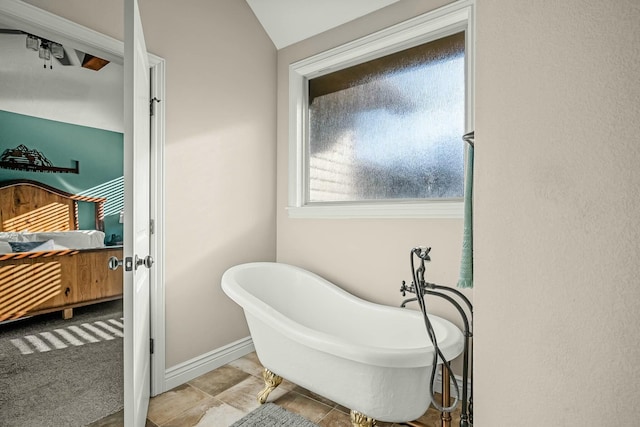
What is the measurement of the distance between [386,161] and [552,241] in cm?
172

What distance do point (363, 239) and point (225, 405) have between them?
4.25 ft

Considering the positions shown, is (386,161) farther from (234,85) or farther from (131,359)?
(131,359)

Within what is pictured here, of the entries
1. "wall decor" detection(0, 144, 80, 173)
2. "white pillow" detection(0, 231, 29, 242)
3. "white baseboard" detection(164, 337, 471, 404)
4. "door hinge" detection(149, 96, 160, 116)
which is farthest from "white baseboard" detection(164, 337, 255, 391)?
"wall decor" detection(0, 144, 80, 173)

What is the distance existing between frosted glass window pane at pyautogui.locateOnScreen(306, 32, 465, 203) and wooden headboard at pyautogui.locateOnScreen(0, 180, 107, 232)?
12.9 feet

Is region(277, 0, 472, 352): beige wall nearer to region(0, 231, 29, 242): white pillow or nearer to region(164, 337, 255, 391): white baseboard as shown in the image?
region(164, 337, 255, 391): white baseboard

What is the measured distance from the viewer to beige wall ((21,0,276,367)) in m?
1.99

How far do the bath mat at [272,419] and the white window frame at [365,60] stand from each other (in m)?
1.25

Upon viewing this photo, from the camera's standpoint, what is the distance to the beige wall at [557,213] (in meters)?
0.55

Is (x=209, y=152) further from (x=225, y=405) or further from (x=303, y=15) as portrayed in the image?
(x=225, y=405)

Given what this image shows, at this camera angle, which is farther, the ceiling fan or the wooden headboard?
the wooden headboard

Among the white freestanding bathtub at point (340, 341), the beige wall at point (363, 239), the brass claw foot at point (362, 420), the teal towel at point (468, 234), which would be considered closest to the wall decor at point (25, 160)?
the beige wall at point (363, 239)

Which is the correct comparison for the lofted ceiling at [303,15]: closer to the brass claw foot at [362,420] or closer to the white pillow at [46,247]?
the brass claw foot at [362,420]

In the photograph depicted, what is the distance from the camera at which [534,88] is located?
0.64m

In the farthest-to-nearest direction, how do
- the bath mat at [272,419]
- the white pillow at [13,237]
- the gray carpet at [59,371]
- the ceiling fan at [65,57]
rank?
the white pillow at [13,237] → the ceiling fan at [65,57] → the gray carpet at [59,371] → the bath mat at [272,419]
